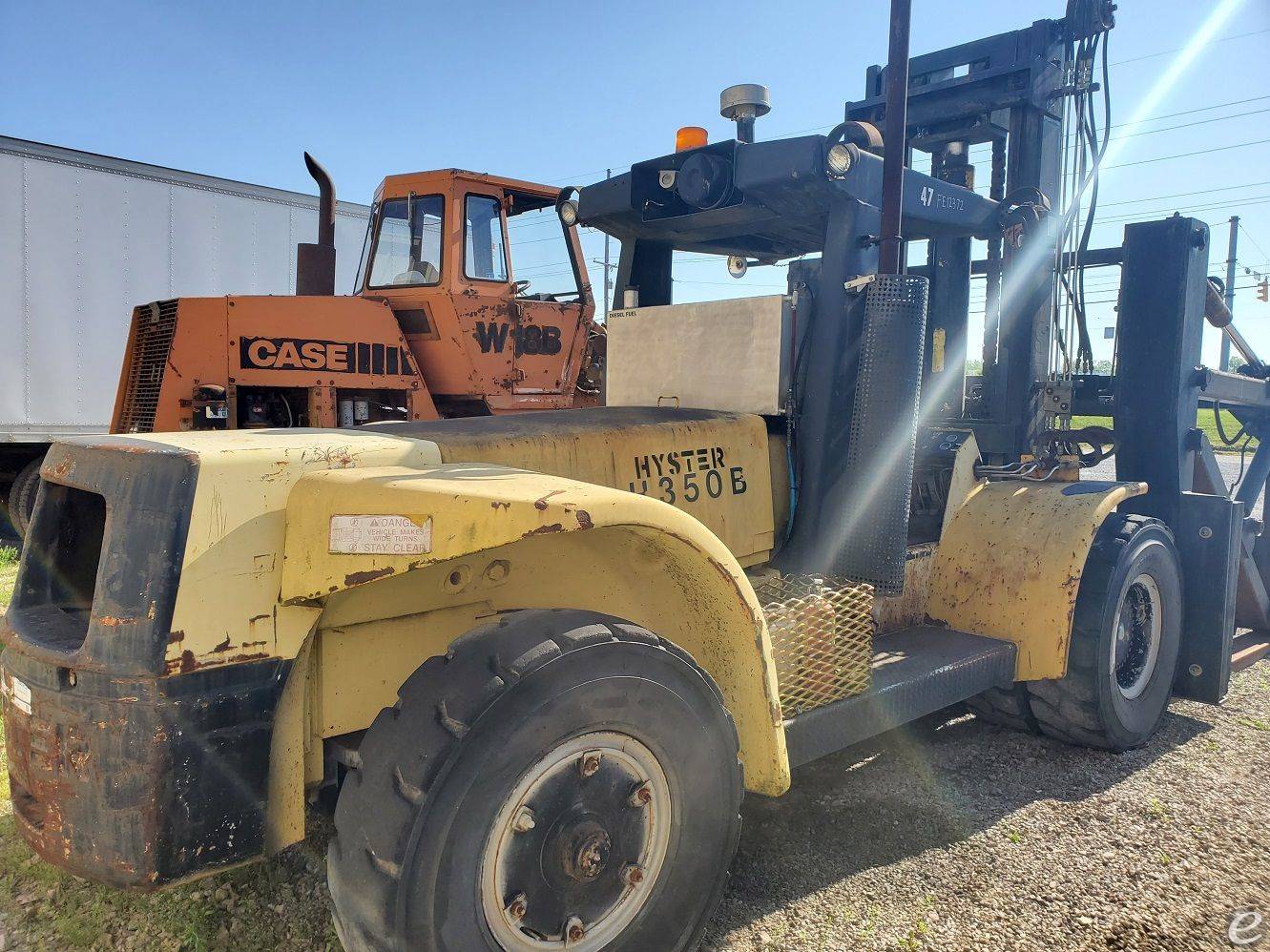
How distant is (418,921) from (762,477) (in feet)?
7.10

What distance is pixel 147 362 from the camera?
311 inches

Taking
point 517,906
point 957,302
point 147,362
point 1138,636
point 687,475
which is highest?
point 957,302

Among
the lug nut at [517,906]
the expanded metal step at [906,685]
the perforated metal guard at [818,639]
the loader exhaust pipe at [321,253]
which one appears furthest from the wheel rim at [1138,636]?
the loader exhaust pipe at [321,253]

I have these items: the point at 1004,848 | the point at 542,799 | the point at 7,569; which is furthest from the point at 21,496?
the point at 1004,848

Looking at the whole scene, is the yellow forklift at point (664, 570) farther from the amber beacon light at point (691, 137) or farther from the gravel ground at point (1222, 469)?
the gravel ground at point (1222, 469)

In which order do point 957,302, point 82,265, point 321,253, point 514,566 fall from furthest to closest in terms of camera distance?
1. point 82,265
2. point 321,253
3. point 957,302
4. point 514,566

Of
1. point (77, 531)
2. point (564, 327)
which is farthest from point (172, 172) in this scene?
point (77, 531)

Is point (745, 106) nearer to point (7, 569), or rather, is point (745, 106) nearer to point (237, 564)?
point (237, 564)

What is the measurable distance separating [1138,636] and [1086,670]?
68 centimetres

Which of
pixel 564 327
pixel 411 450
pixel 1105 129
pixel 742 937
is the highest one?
pixel 1105 129

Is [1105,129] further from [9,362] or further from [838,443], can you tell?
[9,362]

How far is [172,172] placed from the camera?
10617 millimetres

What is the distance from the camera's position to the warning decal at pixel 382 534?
1916 mm

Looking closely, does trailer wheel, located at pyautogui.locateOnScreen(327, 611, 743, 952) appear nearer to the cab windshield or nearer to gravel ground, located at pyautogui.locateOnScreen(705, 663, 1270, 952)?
gravel ground, located at pyautogui.locateOnScreen(705, 663, 1270, 952)
